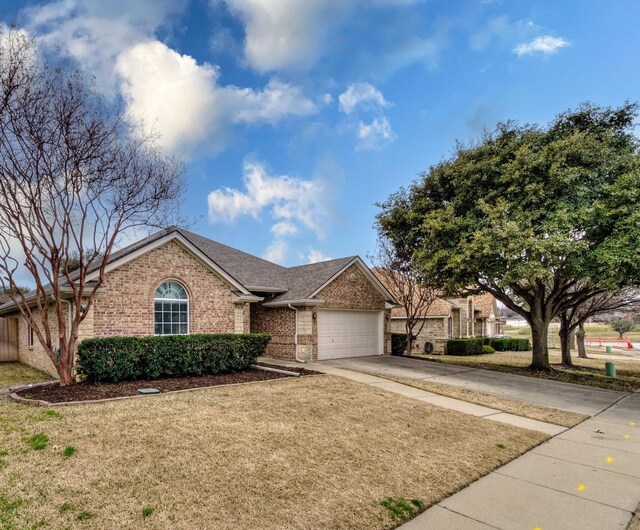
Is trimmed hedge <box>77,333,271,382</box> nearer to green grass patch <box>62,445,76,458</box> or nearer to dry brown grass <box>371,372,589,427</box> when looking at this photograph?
dry brown grass <box>371,372,589,427</box>

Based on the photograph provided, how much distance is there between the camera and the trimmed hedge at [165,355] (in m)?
10.5

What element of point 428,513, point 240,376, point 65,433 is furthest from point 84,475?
point 240,376

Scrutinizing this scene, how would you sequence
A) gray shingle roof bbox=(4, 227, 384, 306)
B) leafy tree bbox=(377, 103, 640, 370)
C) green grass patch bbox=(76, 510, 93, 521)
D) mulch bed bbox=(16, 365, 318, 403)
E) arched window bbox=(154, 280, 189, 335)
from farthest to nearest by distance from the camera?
gray shingle roof bbox=(4, 227, 384, 306) < arched window bbox=(154, 280, 189, 335) < leafy tree bbox=(377, 103, 640, 370) < mulch bed bbox=(16, 365, 318, 403) < green grass patch bbox=(76, 510, 93, 521)

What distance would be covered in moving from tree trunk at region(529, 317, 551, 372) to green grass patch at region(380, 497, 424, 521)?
14.8 metres

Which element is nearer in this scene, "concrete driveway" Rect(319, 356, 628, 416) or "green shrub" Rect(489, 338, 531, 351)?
"concrete driveway" Rect(319, 356, 628, 416)

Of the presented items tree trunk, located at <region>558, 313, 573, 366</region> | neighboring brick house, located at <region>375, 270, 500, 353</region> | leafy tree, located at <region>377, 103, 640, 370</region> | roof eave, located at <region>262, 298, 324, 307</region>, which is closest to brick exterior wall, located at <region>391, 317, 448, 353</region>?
neighboring brick house, located at <region>375, 270, 500, 353</region>

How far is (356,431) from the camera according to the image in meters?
7.25

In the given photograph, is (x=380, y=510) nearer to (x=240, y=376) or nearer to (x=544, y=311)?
(x=240, y=376)

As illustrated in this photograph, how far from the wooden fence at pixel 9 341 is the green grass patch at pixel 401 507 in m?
22.2

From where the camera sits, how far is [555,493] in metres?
5.22

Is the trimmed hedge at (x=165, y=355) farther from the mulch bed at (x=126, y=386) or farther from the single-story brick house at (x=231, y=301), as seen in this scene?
the single-story brick house at (x=231, y=301)

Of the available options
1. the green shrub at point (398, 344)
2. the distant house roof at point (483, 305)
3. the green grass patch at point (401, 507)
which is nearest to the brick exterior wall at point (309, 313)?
the green shrub at point (398, 344)

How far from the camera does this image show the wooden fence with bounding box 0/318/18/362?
806 inches

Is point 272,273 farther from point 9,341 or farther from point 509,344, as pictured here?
point 509,344
